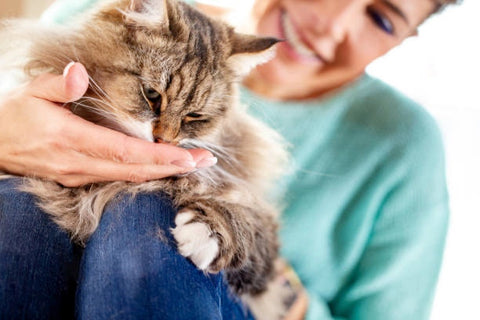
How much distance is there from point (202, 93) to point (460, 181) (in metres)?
1.02

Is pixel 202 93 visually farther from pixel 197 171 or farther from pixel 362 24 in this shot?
pixel 362 24

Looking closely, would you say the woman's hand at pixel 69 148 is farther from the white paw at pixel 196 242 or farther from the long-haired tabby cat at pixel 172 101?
the white paw at pixel 196 242

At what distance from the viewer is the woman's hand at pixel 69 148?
0.89m

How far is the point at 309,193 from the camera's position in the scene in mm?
1478

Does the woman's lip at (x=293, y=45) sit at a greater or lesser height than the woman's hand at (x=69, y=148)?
greater

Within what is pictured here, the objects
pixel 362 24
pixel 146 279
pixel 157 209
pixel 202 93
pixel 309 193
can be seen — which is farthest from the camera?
pixel 309 193

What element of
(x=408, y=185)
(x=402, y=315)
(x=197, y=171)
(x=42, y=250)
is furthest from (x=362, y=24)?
(x=42, y=250)

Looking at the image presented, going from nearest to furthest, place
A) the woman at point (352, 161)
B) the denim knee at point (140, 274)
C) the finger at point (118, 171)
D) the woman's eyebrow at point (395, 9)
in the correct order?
the denim knee at point (140, 274)
the finger at point (118, 171)
the woman's eyebrow at point (395, 9)
the woman at point (352, 161)

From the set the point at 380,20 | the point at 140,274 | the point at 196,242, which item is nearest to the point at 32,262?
the point at 140,274

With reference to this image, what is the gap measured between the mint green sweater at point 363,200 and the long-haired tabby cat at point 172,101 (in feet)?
1.31

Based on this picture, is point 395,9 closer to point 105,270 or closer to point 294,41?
point 294,41

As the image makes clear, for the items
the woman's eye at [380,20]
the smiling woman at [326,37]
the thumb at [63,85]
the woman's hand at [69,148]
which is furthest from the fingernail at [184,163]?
the woman's eye at [380,20]

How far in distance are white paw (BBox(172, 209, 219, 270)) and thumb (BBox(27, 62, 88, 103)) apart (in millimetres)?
391

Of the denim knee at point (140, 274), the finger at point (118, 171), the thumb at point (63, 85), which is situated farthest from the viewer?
the finger at point (118, 171)
